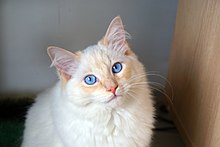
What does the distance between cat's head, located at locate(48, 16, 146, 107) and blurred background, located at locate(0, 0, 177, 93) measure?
67 cm

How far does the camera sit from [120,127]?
3.55 ft

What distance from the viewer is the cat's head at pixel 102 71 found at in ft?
3.18

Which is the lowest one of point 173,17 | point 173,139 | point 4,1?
point 173,139

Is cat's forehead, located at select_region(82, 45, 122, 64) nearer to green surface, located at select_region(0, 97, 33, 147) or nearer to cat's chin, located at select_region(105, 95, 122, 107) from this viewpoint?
cat's chin, located at select_region(105, 95, 122, 107)

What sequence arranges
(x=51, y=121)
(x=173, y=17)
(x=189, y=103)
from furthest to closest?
(x=173, y=17), (x=189, y=103), (x=51, y=121)

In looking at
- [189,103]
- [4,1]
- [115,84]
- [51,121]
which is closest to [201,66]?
[189,103]

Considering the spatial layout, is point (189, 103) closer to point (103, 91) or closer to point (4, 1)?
point (103, 91)

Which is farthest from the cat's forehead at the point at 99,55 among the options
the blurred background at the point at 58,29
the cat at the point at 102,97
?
the blurred background at the point at 58,29

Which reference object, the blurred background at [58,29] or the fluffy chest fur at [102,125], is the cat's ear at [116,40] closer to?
the fluffy chest fur at [102,125]

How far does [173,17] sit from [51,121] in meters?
0.91

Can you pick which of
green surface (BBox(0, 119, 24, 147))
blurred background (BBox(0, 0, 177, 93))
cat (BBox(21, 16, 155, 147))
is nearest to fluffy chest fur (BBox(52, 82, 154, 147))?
cat (BBox(21, 16, 155, 147))

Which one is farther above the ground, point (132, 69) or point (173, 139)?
point (132, 69)

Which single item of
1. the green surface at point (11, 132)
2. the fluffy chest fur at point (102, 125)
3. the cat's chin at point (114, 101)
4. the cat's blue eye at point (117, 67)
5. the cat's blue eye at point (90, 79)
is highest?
the cat's blue eye at point (117, 67)

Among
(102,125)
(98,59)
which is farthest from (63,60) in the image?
(102,125)
